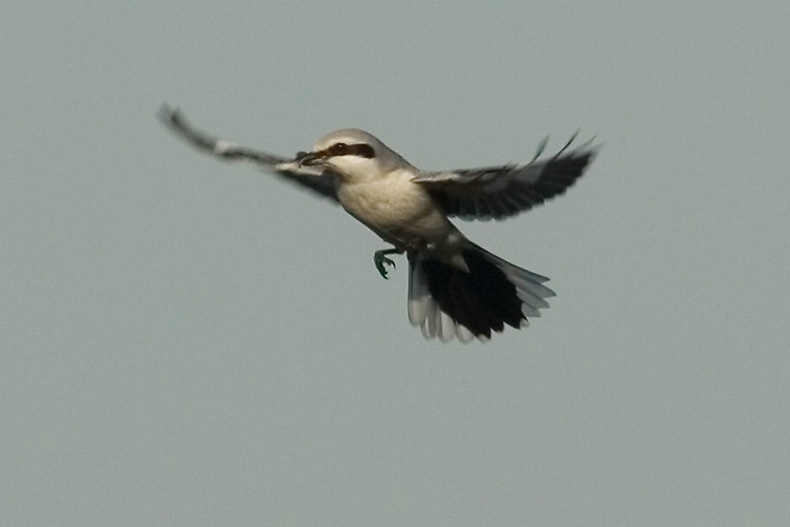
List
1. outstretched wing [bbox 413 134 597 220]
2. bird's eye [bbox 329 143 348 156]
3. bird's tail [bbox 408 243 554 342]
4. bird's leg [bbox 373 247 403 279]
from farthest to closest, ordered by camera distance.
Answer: bird's tail [bbox 408 243 554 342] < bird's leg [bbox 373 247 403 279] < bird's eye [bbox 329 143 348 156] < outstretched wing [bbox 413 134 597 220]

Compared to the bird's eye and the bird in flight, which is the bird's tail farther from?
the bird's eye

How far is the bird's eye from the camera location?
9992 mm

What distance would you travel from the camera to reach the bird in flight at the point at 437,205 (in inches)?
391

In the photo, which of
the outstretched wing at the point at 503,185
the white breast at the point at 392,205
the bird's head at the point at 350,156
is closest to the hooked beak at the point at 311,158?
the bird's head at the point at 350,156

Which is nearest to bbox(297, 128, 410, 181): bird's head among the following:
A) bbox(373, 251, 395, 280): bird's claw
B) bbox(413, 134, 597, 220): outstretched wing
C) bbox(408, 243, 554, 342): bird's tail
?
bbox(413, 134, 597, 220): outstretched wing

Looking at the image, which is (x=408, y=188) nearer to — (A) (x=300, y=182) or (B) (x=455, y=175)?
(B) (x=455, y=175)

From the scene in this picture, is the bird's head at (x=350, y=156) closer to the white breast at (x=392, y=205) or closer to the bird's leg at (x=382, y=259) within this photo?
the white breast at (x=392, y=205)

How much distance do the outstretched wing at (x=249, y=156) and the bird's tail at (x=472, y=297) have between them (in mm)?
841

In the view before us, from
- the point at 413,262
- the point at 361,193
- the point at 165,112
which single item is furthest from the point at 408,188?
the point at 165,112

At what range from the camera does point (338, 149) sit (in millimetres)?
10000

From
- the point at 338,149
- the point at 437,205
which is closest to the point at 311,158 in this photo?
the point at 338,149

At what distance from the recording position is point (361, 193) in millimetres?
10078

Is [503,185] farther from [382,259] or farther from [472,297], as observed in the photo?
[472,297]

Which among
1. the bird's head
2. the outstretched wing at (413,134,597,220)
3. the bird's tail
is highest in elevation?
the bird's head
